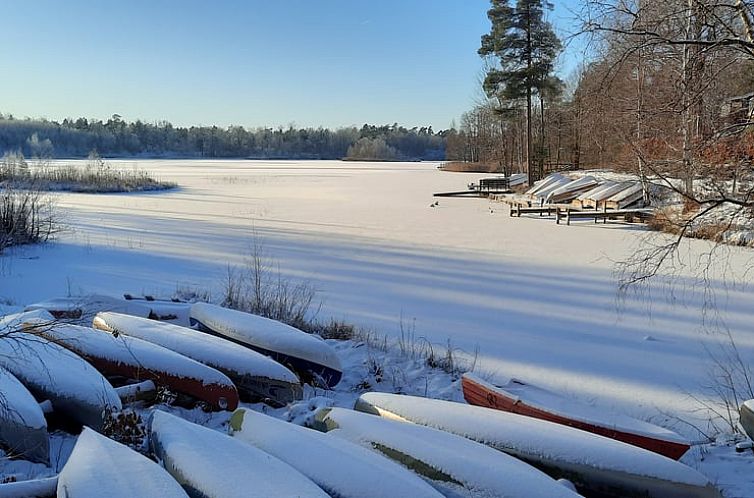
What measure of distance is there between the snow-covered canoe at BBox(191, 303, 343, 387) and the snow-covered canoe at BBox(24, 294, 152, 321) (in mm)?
811

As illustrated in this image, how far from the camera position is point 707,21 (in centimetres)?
389

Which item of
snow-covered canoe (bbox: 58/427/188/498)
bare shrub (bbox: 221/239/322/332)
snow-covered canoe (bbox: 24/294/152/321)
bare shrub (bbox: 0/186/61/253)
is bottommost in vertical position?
bare shrub (bbox: 221/239/322/332)

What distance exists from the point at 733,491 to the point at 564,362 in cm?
208

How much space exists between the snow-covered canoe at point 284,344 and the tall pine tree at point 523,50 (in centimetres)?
1847

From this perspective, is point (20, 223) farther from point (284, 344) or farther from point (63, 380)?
point (63, 380)

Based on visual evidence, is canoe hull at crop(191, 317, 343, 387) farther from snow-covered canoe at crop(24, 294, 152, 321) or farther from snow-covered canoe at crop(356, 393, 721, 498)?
snow-covered canoe at crop(24, 294, 152, 321)

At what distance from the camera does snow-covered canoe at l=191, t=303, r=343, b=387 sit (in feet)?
12.9

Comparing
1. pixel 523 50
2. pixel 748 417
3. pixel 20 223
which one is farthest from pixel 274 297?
pixel 523 50

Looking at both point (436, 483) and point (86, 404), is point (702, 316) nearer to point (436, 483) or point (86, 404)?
point (436, 483)

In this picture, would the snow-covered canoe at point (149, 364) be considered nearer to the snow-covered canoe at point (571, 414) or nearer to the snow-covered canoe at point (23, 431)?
the snow-covered canoe at point (23, 431)

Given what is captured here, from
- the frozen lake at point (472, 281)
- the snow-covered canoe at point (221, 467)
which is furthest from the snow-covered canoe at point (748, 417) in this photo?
the snow-covered canoe at point (221, 467)

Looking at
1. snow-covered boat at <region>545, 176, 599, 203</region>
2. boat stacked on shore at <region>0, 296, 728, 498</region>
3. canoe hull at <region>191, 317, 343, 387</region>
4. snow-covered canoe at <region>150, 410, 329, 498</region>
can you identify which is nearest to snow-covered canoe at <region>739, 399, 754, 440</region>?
boat stacked on shore at <region>0, 296, 728, 498</region>

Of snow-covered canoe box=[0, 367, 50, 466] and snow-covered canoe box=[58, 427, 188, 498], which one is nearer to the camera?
snow-covered canoe box=[58, 427, 188, 498]

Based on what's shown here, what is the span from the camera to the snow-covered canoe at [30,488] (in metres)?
2.03
